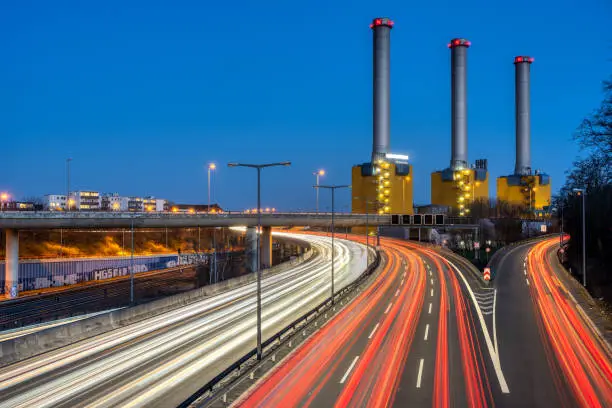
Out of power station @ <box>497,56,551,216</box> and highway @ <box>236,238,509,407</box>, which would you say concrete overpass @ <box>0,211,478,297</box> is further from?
power station @ <box>497,56,551,216</box>

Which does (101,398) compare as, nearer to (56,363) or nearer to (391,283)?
(56,363)

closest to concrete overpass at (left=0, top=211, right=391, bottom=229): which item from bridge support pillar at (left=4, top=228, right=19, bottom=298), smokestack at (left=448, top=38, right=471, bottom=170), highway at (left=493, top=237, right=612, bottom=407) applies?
bridge support pillar at (left=4, top=228, right=19, bottom=298)

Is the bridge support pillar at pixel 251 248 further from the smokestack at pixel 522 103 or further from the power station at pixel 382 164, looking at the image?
the smokestack at pixel 522 103

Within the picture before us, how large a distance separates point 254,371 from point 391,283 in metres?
33.0

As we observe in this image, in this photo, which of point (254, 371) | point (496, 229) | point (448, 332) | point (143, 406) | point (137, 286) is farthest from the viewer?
point (496, 229)

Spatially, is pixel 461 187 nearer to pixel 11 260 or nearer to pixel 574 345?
pixel 11 260

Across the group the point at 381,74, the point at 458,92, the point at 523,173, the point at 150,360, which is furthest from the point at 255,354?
the point at 523,173

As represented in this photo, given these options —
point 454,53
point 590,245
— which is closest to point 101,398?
point 590,245

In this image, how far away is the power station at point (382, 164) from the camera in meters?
128

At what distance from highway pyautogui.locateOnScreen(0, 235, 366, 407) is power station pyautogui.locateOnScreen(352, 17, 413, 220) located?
8317 centimetres

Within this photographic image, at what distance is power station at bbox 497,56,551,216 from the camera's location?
151000mm

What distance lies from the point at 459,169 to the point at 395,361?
124 metres

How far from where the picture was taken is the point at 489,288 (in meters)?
51.2

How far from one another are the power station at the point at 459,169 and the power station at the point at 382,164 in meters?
12.3
